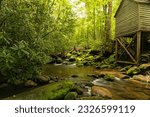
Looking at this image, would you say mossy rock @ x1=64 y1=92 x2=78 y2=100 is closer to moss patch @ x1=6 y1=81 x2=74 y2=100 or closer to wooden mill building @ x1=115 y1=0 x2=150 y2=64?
moss patch @ x1=6 y1=81 x2=74 y2=100

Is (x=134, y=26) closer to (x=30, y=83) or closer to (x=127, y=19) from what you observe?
(x=127, y=19)

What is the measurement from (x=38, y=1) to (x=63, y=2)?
7380 mm

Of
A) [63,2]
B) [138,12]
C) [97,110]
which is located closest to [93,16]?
[63,2]

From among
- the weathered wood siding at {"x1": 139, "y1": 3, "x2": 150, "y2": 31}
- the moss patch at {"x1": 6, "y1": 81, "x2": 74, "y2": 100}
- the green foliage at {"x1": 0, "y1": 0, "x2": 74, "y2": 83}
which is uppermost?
the weathered wood siding at {"x1": 139, "y1": 3, "x2": 150, "y2": 31}

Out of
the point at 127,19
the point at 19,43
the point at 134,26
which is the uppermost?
the point at 127,19

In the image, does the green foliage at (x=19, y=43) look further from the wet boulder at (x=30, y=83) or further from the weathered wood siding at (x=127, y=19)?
the weathered wood siding at (x=127, y=19)

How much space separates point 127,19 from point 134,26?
1.62m

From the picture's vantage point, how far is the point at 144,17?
49.5 feet

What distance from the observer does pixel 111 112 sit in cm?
424

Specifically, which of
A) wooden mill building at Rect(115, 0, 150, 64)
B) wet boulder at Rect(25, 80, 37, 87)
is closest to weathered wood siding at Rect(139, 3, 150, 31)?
wooden mill building at Rect(115, 0, 150, 64)

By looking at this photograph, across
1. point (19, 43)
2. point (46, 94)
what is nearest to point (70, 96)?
point (46, 94)

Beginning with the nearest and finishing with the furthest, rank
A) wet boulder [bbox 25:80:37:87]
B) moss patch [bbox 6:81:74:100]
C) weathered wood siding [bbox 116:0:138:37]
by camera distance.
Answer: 1. moss patch [bbox 6:81:74:100]
2. wet boulder [bbox 25:80:37:87]
3. weathered wood siding [bbox 116:0:138:37]

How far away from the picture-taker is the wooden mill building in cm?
1503

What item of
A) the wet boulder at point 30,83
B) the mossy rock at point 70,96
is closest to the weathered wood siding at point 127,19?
the wet boulder at point 30,83
